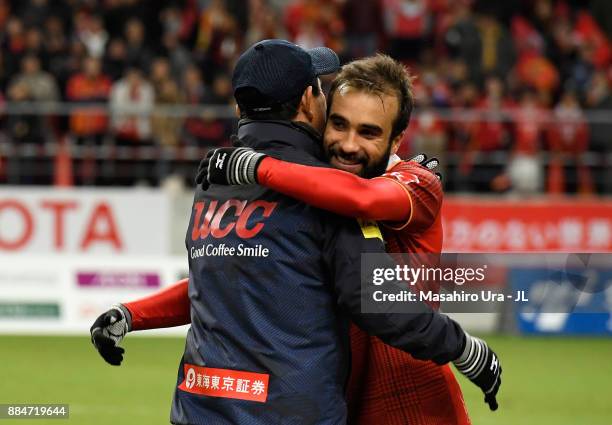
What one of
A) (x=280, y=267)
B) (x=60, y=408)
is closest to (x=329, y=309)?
(x=280, y=267)

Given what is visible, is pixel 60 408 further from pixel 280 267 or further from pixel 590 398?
pixel 280 267

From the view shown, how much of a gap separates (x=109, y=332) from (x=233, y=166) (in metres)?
0.88

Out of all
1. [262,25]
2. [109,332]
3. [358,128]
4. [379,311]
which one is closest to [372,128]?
[358,128]

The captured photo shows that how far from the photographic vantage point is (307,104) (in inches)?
164

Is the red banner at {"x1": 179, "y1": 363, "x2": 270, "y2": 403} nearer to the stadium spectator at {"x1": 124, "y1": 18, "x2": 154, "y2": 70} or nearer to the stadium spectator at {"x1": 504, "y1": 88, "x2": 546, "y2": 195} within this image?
the stadium spectator at {"x1": 504, "y1": 88, "x2": 546, "y2": 195}

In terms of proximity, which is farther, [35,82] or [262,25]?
[262,25]

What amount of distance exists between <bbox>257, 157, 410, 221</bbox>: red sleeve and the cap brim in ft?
1.46

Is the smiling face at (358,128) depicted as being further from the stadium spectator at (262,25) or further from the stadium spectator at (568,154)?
the stadium spectator at (262,25)

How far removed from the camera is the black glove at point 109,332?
4.43m

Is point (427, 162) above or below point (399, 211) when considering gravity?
above

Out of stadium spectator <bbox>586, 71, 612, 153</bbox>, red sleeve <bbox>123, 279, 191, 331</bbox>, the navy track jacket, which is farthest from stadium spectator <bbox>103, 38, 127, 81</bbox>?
the navy track jacket

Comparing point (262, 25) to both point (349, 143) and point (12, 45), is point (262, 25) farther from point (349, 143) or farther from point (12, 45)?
point (349, 143)

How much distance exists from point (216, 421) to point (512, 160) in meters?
13.3

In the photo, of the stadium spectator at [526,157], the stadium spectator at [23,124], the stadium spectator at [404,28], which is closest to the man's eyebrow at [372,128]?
the stadium spectator at [23,124]
